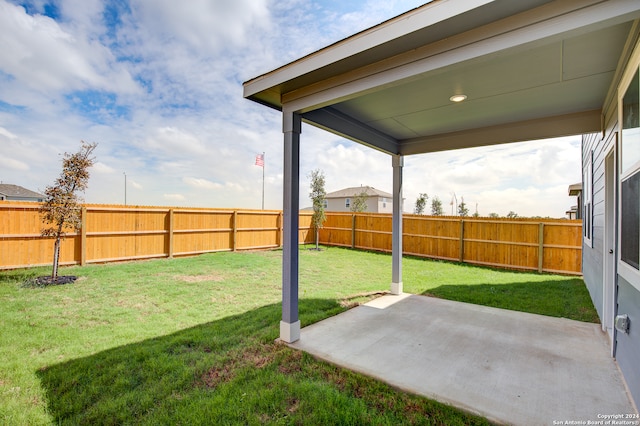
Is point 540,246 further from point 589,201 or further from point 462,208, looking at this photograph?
point 462,208

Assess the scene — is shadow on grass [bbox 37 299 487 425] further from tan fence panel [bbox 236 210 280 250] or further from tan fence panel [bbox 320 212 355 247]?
tan fence panel [bbox 320 212 355 247]

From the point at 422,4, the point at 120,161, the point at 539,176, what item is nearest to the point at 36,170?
the point at 120,161

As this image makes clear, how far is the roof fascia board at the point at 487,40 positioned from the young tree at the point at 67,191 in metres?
6.37

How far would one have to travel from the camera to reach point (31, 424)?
2010mm

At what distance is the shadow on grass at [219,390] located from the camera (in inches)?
82.1

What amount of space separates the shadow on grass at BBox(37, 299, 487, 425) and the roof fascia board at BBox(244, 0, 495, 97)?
109 inches

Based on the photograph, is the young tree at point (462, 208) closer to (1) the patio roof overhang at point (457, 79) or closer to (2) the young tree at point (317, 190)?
(2) the young tree at point (317, 190)

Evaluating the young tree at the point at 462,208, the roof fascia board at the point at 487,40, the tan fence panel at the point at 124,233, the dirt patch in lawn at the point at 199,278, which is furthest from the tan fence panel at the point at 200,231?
the young tree at the point at 462,208

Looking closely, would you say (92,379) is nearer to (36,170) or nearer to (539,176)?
(36,170)

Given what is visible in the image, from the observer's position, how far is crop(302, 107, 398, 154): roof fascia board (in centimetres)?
362

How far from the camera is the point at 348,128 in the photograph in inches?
164

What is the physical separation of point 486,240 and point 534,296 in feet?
→ 12.5

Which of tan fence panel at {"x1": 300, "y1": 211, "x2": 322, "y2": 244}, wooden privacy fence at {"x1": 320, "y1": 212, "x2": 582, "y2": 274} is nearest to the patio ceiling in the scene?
wooden privacy fence at {"x1": 320, "y1": 212, "x2": 582, "y2": 274}

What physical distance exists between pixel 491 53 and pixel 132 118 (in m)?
12.5
